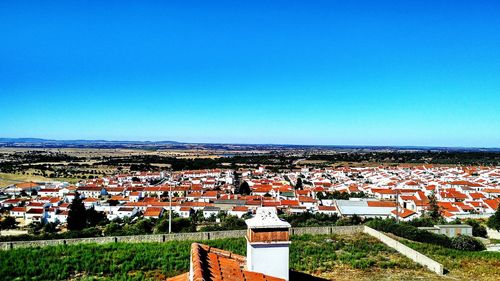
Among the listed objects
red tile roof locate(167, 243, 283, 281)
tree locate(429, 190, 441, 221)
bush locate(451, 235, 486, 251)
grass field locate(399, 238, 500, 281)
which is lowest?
tree locate(429, 190, 441, 221)

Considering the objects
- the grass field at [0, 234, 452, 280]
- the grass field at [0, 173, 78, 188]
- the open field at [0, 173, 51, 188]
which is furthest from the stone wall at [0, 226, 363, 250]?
the grass field at [0, 173, 78, 188]

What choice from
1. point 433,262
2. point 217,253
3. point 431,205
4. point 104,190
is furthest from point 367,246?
point 104,190

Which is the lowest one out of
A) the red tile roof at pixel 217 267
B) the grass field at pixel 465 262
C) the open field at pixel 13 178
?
the open field at pixel 13 178

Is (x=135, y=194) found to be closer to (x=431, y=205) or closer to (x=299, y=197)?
(x=299, y=197)

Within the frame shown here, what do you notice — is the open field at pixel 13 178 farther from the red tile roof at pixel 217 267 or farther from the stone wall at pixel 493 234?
the red tile roof at pixel 217 267

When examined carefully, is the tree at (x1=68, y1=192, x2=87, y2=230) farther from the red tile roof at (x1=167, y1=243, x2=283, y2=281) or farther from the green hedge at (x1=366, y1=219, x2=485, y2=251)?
the red tile roof at (x1=167, y1=243, x2=283, y2=281)

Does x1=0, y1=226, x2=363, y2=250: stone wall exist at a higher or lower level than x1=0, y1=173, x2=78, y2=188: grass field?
higher

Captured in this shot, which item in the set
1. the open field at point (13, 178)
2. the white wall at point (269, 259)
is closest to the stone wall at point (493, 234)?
the white wall at point (269, 259)
